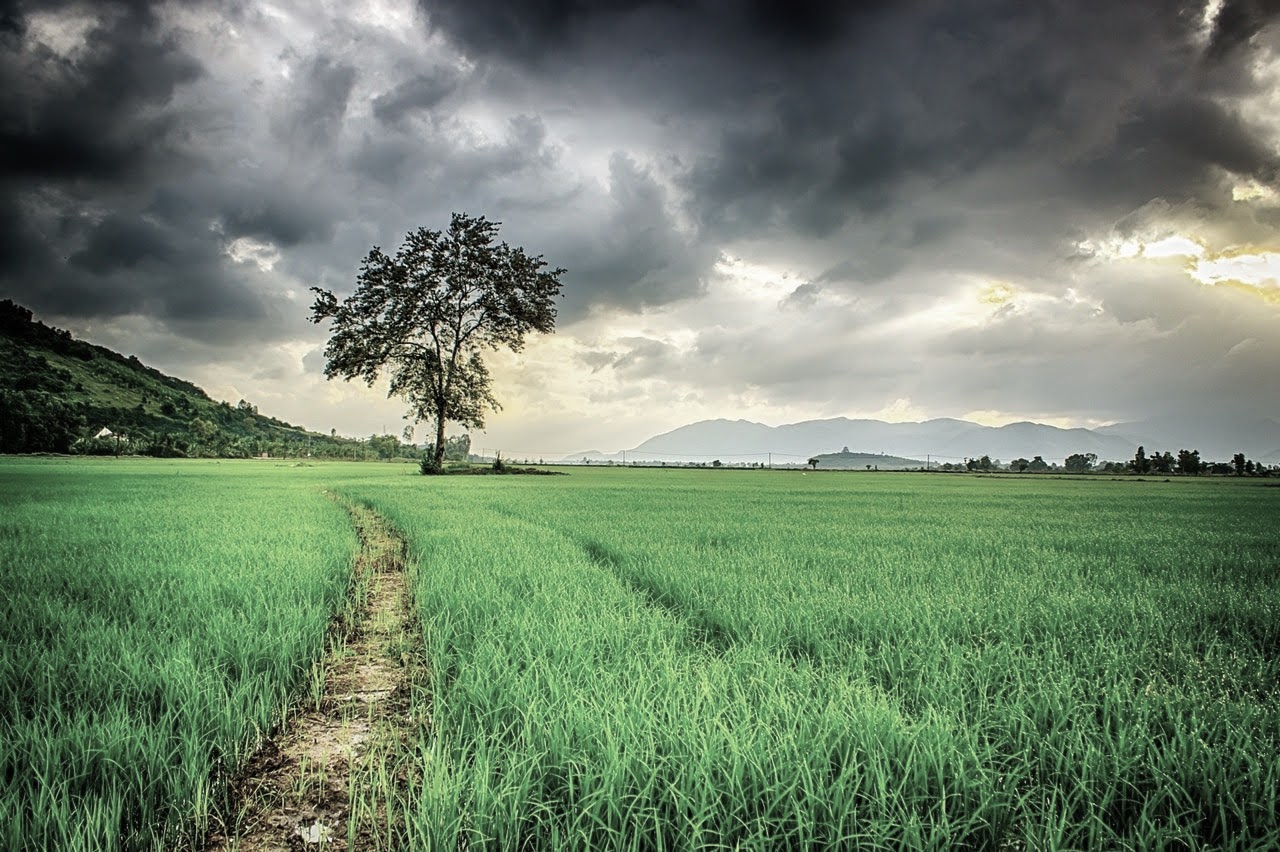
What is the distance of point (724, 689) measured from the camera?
2.64 m

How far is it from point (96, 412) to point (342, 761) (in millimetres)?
121817

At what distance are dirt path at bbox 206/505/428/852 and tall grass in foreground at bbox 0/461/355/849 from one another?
145 millimetres

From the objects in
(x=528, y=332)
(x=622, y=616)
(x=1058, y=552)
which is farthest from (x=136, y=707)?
(x=528, y=332)

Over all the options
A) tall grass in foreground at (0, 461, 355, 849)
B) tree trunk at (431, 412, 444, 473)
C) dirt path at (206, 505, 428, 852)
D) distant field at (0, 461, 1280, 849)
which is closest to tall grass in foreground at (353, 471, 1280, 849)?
distant field at (0, 461, 1280, 849)

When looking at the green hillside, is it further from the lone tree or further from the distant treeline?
the lone tree

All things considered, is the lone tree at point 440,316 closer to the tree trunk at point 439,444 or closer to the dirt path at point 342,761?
the tree trunk at point 439,444

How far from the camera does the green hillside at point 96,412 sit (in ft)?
233

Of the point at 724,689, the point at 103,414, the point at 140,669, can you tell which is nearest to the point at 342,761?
the point at 140,669

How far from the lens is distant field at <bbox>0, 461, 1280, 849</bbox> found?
1.76 meters

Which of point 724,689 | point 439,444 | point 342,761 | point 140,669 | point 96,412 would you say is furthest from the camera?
point 96,412

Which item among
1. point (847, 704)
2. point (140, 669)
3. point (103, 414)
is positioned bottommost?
point (140, 669)

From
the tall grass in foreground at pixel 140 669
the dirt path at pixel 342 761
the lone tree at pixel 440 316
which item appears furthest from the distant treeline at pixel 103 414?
the dirt path at pixel 342 761

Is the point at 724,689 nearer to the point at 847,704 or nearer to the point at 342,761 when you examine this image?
the point at 847,704

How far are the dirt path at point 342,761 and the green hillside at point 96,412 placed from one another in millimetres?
92165
